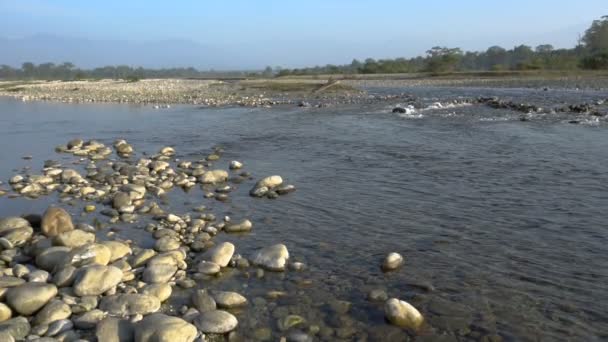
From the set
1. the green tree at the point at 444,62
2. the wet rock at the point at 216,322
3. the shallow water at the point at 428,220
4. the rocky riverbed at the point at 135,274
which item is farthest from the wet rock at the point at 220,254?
the green tree at the point at 444,62

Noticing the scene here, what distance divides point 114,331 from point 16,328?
1.01 meters

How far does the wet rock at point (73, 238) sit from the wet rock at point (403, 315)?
15.0 feet

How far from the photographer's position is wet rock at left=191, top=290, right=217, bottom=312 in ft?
19.1

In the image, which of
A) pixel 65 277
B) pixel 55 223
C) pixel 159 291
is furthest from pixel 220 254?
pixel 55 223

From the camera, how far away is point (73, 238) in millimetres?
7520

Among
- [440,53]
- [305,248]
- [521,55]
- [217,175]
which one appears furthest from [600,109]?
[521,55]

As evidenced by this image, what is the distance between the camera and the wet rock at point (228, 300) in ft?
19.4

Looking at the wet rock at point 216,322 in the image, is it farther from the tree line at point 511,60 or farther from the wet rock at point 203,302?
the tree line at point 511,60

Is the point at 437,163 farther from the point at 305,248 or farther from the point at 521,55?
the point at 521,55

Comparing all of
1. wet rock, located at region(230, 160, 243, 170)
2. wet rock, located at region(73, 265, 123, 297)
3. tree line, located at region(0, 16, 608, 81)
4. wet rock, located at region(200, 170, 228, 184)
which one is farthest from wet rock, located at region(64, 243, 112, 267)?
tree line, located at region(0, 16, 608, 81)

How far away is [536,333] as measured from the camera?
5.34 meters

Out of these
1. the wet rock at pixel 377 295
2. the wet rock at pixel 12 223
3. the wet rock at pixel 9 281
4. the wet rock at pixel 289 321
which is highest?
the wet rock at pixel 12 223

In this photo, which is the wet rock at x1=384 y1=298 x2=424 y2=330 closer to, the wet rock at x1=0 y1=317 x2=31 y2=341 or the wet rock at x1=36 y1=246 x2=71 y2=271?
the wet rock at x1=0 y1=317 x2=31 y2=341

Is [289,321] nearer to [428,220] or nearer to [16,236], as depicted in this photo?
[428,220]
